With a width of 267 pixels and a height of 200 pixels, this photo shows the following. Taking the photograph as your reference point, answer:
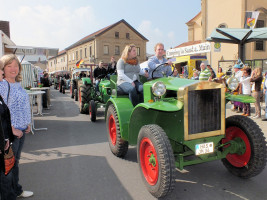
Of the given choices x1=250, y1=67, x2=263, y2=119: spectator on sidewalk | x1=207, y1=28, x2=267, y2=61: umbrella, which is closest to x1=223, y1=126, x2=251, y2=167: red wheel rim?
x1=250, y1=67, x2=263, y2=119: spectator on sidewalk

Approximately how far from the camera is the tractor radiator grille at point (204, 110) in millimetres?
2791

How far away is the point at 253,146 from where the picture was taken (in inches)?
114

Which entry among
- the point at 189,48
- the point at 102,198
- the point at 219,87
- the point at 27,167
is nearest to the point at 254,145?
the point at 219,87

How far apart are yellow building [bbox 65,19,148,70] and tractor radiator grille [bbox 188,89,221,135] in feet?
117

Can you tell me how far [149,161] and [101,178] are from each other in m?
0.91

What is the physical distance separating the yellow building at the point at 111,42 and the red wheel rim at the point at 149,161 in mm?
35647

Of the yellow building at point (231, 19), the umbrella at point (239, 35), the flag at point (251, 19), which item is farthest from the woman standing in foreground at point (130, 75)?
the yellow building at point (231, 19)

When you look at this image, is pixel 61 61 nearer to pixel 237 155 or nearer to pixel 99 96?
pixel 99 96

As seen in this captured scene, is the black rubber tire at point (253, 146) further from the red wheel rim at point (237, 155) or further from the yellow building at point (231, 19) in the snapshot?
the yellow building at point (231, 19)

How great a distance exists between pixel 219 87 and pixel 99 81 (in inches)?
248

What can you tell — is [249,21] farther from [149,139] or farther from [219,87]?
[149,139]

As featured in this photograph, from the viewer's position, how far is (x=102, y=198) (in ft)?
9.14

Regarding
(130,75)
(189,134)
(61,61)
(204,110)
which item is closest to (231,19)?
(130,75)

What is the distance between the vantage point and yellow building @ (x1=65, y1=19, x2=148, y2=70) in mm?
39000
